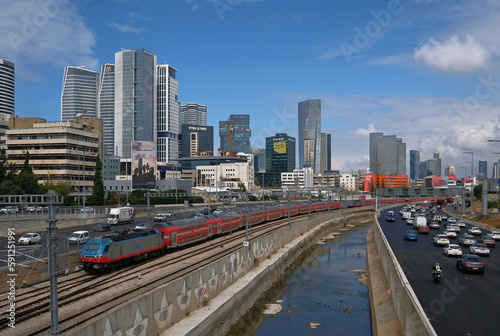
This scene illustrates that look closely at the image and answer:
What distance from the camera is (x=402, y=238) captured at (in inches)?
2235

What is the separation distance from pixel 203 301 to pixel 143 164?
369 feet

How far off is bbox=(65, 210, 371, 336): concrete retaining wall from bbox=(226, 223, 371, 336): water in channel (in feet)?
3.71

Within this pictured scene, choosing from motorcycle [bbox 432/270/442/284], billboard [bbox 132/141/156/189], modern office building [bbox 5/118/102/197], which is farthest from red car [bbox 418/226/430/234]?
modern office building [bbox 5/118/102/197]

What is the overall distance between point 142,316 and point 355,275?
3257cm

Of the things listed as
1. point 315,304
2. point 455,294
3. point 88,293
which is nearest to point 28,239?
point 88,293

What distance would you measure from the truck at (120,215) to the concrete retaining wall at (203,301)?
29.6 meters

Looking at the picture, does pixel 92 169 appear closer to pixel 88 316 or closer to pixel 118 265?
pixel 118 265

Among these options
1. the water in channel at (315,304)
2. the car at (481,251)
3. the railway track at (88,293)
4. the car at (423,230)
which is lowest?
the water in channel at (315,304)

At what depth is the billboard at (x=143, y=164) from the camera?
427ft

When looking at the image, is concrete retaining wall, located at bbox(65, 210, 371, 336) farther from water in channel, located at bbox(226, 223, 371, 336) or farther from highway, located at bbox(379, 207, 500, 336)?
highway, located at bbox(379, 207, 500, 336)

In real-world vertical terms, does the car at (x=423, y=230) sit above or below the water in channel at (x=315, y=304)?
above

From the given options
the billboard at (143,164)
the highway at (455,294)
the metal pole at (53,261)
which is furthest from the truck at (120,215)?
the billboard at (143,164)

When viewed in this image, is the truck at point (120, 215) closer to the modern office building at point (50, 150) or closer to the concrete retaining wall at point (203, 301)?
the concrete retaining wall at point (203, 301)

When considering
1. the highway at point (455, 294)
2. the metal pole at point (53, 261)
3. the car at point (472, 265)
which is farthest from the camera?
A: the car at point (472, 265)
